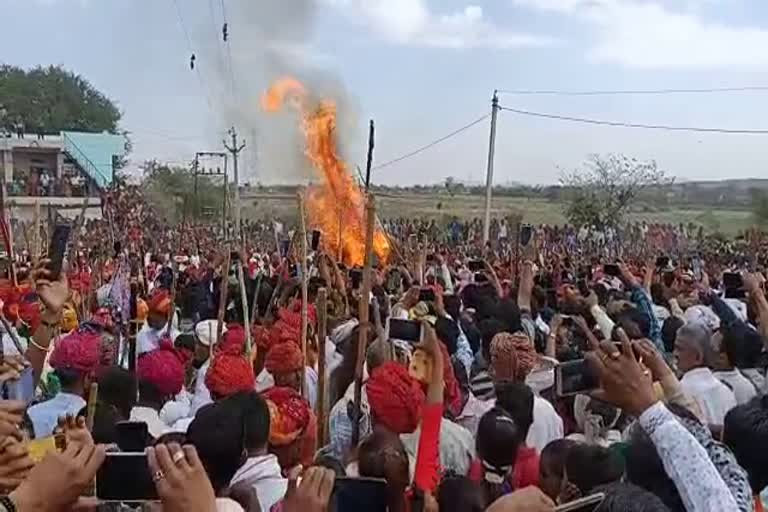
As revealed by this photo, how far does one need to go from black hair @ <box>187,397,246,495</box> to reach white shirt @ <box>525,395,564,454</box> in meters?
2.04

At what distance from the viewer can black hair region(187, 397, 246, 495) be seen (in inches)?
138

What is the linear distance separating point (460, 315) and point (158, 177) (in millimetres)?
54541

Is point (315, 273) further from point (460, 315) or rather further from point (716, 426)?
point (716, 426)

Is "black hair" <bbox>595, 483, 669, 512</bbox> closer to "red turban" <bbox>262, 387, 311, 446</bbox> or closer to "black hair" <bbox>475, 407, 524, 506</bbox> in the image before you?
"black hair" <bbox>475, 407, 524, 506</bbox>

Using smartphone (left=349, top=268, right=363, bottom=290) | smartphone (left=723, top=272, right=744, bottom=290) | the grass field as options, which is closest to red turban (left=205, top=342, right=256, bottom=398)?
smartphone (left=723, top=272, right=744, bottom=290)

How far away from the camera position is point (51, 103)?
72875mm

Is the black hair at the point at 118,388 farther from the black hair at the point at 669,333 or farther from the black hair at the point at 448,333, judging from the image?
the black hair at the point at 669,333

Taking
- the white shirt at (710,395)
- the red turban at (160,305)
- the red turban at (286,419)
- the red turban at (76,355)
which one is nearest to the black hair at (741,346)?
the white shirt at (710,395)

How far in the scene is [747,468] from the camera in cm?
349

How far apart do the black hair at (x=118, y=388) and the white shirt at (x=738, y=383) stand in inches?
136

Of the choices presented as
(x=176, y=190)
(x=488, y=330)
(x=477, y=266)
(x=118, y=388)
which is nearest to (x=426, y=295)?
(x=488, y=330)

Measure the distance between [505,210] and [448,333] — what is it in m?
48.9

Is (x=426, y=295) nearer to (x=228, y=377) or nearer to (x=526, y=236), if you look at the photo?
(x=228, y=377)

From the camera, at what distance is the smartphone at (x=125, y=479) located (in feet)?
8.05
